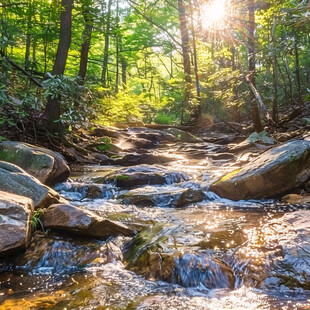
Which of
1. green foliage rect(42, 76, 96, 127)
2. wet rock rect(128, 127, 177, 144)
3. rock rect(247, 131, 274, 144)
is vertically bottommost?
wet rock rect(128, 127, 177, 144)

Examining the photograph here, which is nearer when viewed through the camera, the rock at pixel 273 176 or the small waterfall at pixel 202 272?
the small waterfall at pixel 202 272

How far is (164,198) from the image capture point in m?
5.23

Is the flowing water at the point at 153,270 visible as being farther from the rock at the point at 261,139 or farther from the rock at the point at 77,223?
the rock at the point at 261,139

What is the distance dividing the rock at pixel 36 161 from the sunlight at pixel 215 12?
7.69m

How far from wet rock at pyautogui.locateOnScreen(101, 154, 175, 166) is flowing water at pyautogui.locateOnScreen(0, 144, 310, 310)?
14.7ft

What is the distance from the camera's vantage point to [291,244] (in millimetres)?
2863

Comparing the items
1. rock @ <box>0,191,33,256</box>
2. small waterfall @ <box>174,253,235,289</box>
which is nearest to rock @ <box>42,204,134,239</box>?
rock @ <box>0,191,33,256</box>

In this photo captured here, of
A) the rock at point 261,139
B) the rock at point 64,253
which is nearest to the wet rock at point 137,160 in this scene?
the rock at point 261,139

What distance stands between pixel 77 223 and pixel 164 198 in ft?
6.87

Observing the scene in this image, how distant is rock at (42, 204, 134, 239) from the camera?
11.3 ft

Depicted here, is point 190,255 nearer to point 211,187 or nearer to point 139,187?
point 211,187

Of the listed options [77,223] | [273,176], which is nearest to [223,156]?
[273,176]

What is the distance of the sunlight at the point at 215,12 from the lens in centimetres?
1009

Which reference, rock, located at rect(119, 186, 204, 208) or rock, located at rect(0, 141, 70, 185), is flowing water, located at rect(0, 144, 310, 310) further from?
rock, located at rect(0, 141, 70, 185)
